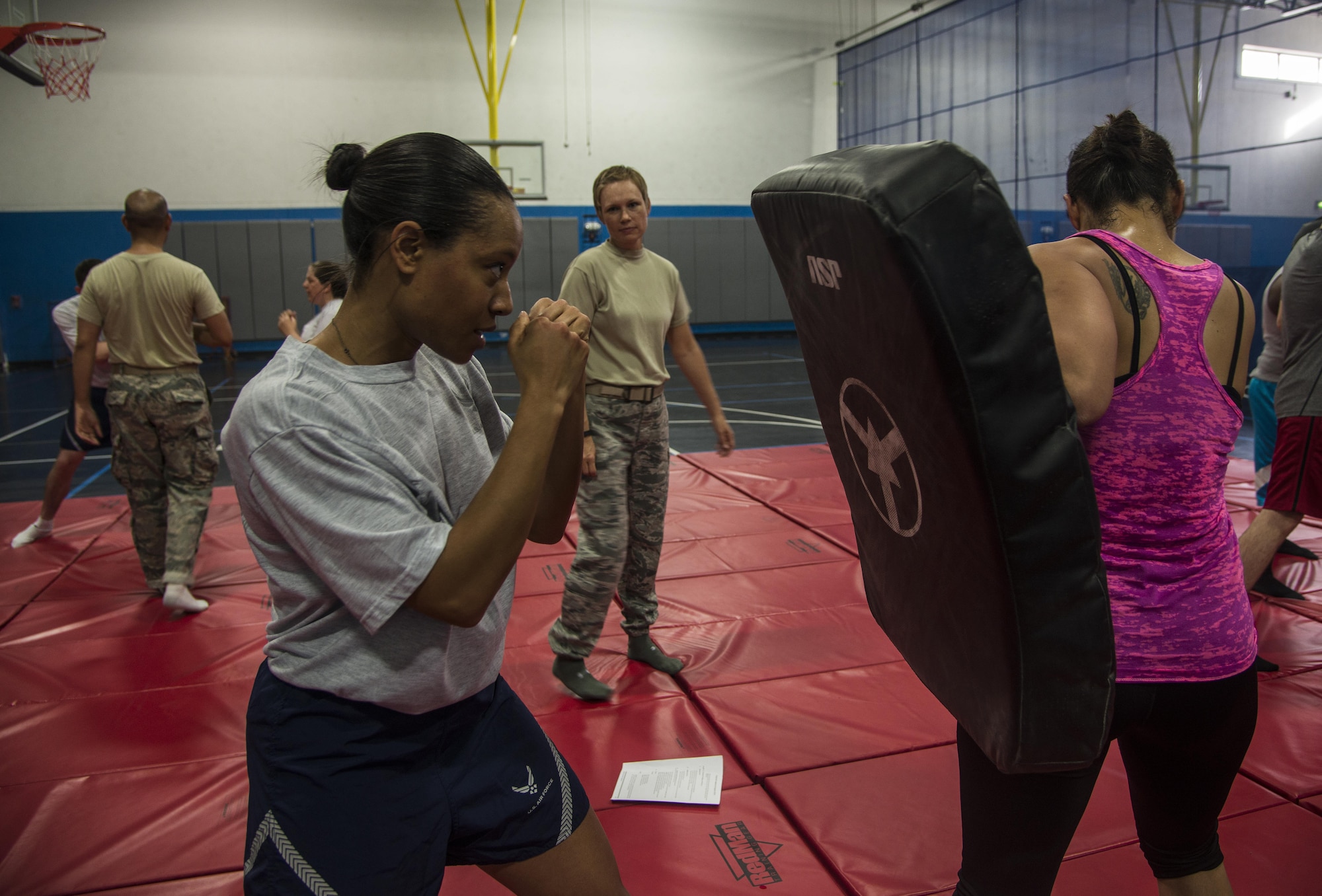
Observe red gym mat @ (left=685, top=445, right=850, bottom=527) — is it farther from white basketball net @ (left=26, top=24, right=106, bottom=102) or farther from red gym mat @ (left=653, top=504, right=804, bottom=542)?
white basketball net @ (left=26, top=24, right=106, bottom=102)

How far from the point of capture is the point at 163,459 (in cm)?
421

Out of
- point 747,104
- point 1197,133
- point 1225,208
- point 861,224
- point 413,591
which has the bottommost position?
point 413,591

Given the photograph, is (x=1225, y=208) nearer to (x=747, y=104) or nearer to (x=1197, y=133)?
(x=1197, y=133)

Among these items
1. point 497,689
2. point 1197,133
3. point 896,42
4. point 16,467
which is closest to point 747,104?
point 896,42

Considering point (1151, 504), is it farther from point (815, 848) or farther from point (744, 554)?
point (744, 554)

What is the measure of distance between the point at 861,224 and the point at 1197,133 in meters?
12.7

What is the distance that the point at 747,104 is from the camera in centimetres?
1727

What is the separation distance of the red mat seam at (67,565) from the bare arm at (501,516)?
3858mm

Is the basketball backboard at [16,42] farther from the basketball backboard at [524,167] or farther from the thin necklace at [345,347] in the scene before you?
the thin necklace at [345,347]

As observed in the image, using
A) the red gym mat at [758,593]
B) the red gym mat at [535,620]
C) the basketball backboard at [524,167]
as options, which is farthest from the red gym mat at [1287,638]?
the basketball backboard at [524,167]

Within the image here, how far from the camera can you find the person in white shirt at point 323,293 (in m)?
4.00

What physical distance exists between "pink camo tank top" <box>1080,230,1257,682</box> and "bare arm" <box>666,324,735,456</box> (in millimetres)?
2242

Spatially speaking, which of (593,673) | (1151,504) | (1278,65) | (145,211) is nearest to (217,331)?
(145,211)

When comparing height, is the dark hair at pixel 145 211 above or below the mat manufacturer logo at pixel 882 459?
above
